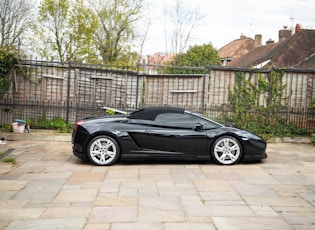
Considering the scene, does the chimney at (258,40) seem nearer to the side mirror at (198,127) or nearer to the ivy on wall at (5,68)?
the ivy on wall at (5,68)

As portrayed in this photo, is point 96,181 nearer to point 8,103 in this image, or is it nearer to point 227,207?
point 227,207

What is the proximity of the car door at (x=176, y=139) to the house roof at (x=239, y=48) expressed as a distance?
120 ft

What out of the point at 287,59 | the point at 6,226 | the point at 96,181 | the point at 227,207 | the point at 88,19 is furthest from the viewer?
the point at 88,19

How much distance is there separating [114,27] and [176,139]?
25460mm

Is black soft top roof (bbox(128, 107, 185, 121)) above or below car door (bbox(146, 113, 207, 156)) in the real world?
above

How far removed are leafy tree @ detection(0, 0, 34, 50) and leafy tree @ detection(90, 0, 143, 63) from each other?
5472 mm

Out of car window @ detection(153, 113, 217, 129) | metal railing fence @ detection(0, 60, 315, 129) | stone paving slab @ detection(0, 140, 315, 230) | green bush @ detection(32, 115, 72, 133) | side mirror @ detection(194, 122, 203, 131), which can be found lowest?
Result: stone paving slab @ detection(0, 140, 315, 230)

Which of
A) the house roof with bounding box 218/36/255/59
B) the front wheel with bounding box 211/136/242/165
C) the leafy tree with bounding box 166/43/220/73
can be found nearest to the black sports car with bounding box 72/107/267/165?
the front wheel with bounding box 211/136/242/165

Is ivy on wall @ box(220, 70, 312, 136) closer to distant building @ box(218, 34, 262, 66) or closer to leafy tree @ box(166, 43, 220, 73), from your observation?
leafy tree @ box(166, 43, 220, 73)

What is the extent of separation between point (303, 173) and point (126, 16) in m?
26.4

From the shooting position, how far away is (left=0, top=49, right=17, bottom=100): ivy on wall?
424 inches

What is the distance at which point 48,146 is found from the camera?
9820 mm

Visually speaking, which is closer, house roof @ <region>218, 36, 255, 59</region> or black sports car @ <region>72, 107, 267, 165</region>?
black sports car @ <region>72, 107, 267, 165</region>

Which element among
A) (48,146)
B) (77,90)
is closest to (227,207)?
(48,146)
